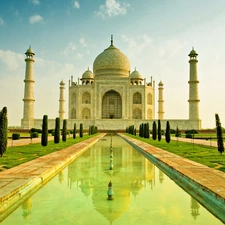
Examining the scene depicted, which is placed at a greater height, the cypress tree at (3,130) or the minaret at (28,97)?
the minaret at (28,97)

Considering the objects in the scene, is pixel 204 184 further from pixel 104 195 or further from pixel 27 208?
pixel 27 208

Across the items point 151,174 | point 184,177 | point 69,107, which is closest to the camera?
point 184,177

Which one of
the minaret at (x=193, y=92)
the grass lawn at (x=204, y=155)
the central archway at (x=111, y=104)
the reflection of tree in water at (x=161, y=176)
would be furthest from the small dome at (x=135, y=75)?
the reflection of tree in water at (x=161, y=176)

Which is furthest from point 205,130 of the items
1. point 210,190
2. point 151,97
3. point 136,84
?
point 210,190

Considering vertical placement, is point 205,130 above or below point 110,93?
below

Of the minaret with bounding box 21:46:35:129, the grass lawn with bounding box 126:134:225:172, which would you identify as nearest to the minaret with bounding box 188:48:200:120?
the minaret with bounding box 21:46:35:129

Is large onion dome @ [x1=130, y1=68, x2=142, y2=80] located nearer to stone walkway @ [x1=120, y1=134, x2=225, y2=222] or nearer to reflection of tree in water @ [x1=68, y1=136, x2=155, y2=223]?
reflection of tree in water @ [x1=68, y1=136, x2=155, y2=223]

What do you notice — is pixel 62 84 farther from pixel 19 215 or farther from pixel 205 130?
pixel 19 215

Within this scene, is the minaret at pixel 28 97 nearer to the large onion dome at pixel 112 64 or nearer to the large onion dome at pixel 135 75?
the large onion dome at pixel 112 64

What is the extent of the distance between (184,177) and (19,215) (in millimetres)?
2397

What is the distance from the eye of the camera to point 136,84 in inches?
1336

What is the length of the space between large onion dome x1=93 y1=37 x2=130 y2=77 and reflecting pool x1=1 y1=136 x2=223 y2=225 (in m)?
28.0

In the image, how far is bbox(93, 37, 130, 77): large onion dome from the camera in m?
32.2

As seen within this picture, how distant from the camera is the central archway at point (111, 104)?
32069mm
